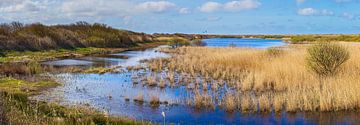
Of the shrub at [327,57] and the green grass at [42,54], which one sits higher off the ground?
the shrub at [327,57]

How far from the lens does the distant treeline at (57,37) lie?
122 ft

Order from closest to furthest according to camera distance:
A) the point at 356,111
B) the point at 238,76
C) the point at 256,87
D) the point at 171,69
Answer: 1. the point at 356,111
2. the point at 256,87
3. the point at 238,76
4. the point at 171,69

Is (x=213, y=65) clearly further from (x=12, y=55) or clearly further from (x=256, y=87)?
(x=12, y=55)

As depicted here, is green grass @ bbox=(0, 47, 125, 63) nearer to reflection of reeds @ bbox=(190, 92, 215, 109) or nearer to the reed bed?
the reed bed

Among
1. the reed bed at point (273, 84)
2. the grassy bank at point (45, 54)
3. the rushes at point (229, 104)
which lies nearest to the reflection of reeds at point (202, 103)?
the reed bed at point (273, 84)

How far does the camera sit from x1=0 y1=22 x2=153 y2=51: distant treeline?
122 ft

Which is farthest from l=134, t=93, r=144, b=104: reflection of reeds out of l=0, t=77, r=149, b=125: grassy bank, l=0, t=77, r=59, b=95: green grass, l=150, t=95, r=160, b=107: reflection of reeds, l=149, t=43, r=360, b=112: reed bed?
l=0, t=77, r=59, b=95: green grass

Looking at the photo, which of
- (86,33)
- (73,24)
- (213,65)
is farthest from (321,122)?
(73,24)

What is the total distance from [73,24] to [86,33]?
197 inches

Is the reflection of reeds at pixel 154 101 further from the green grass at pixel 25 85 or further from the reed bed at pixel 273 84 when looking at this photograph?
the green grass at pixel 25 85

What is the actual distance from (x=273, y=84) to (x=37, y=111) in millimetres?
11157

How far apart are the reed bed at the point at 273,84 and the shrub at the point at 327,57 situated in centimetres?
37

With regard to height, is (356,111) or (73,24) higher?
(73,24)

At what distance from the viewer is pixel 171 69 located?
26.8 meters
